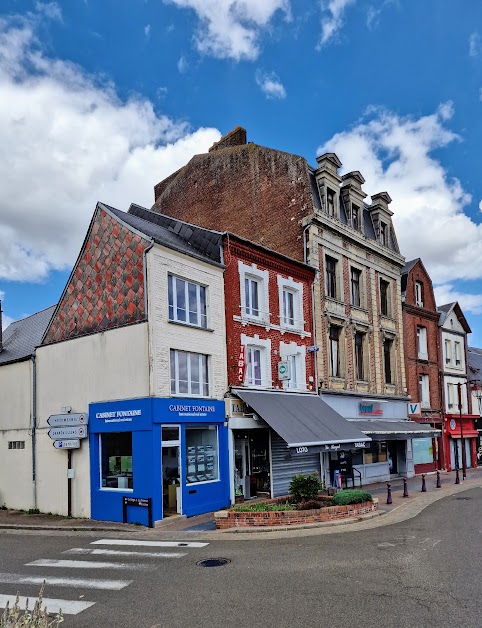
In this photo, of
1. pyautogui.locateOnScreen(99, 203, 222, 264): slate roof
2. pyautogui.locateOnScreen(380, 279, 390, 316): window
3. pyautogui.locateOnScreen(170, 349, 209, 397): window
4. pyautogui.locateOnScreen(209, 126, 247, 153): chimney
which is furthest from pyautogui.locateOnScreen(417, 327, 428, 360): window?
pyautogui.locateOnScreen(170, 349, 209, 397): window

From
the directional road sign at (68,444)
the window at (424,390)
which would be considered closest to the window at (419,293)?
the window at (424,390)

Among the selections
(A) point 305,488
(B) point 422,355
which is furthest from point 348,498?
(B) point 422,355

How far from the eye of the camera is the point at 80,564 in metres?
11.1

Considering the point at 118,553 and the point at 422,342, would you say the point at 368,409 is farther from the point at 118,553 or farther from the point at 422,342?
the point at 118,553

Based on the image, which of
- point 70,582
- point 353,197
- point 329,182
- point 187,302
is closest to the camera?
point 70,582

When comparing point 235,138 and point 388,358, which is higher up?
point 235,138

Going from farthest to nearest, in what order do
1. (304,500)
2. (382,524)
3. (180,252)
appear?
1. (180,252)
2. (304,500)
3. (382,524)

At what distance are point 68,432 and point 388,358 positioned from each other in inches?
705

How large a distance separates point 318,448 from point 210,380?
429 centimetres

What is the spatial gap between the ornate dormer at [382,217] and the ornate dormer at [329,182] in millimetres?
4368

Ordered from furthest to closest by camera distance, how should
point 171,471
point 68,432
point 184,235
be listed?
1. point 184,235
2. point 68,432
3. point 171,471

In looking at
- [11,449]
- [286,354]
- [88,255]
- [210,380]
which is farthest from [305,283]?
[11,449]

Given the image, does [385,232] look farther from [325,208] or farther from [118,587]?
[118,587]

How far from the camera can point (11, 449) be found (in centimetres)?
2097
